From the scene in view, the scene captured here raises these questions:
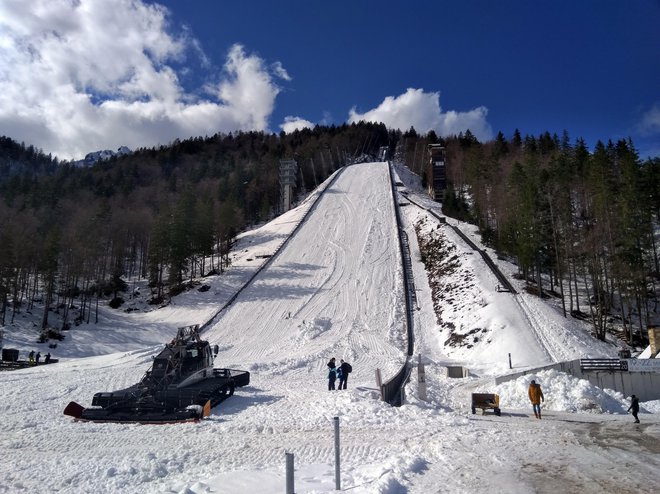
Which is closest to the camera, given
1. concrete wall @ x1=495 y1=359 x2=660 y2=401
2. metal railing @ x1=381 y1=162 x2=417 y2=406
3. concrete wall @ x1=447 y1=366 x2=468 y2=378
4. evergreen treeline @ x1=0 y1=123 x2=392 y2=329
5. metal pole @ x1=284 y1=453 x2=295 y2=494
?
metal pole @ x1=284 y1=453 x2=295 y2=494

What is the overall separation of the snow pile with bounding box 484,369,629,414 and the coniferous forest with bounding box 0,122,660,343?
47.3 feet

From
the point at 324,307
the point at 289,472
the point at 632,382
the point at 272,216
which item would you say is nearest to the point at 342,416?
the point at 289,472

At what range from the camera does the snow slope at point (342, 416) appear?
8070 mm

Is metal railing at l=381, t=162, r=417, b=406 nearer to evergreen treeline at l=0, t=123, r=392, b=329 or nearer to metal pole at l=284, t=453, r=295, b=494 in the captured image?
metal pole at l=284, t=453, r=295, b=494

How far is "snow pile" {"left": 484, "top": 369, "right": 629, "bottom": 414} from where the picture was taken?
51.7ft

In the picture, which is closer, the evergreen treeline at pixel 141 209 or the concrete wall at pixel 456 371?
the concrete wall at pixel 456 371

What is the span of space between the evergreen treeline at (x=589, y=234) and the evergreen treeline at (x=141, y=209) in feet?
102

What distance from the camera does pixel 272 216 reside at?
8906 cm

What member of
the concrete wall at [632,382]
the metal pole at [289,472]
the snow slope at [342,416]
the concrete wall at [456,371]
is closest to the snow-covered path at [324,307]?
the snow slope at [342,416]

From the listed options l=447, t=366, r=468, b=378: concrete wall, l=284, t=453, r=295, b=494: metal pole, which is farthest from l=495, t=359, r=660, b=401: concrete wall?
l=284, t=453, r=295, b=494: metal pole

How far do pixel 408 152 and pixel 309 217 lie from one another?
93440 millimetres

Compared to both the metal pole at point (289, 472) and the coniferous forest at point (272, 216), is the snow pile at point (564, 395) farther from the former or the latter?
the coniferous forest at point (272, 216)

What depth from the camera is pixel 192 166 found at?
125938 mm

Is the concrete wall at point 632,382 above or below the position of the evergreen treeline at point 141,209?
below
